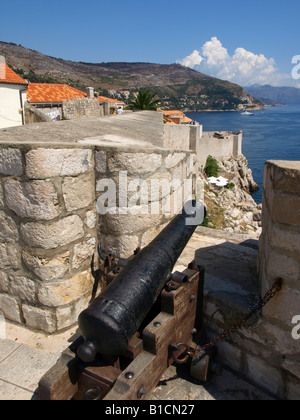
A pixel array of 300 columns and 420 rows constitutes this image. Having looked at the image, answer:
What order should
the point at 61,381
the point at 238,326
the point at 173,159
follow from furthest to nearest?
the point at 173,159 → the point at 238,326 → the point at 61,381

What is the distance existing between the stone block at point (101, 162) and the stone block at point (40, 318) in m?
0.98

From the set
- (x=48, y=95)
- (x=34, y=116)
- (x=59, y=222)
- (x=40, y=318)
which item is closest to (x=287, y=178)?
(x=59, y=222)

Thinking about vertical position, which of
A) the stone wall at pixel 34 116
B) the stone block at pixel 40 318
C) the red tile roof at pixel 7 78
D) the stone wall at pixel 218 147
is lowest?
the stone wall at pixel 218 147

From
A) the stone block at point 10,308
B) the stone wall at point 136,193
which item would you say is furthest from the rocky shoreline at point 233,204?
the stone block at point 10,308

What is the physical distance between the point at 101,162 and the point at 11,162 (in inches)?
21.8

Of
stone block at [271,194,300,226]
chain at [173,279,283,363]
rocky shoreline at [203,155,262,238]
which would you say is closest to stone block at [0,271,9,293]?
chain at [173,279,283,363]

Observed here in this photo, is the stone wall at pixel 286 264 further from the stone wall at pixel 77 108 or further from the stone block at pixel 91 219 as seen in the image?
the stone wall at pixel 77 108

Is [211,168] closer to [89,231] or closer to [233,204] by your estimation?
[233,204]

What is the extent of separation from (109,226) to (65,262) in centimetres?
38

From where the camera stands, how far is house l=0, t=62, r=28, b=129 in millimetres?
17906

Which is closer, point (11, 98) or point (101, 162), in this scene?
point (101, 162)

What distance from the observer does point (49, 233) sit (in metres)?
2.04

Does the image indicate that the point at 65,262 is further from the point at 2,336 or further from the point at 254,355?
the point at 254,355

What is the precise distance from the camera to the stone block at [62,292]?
7.09 ft
